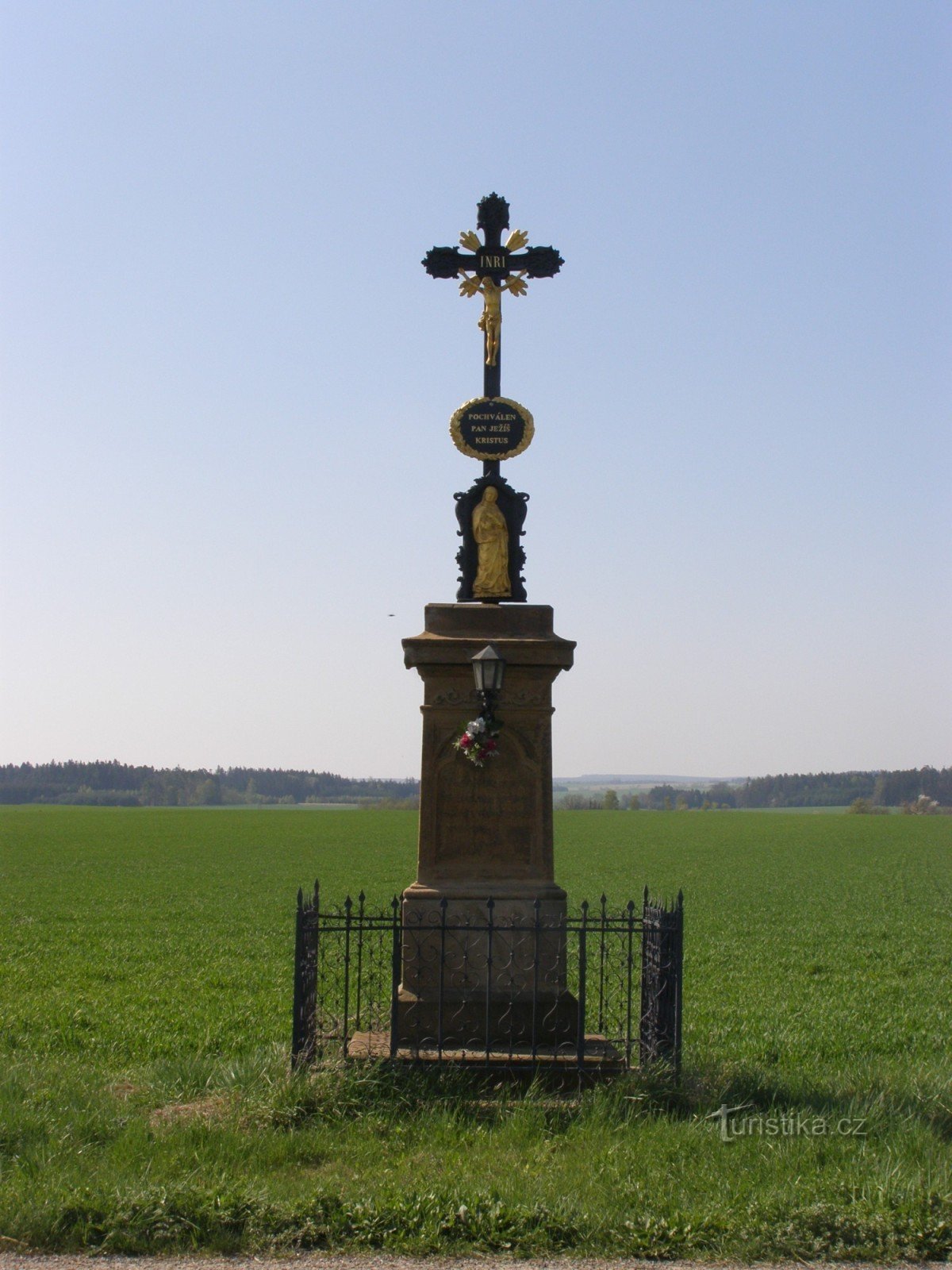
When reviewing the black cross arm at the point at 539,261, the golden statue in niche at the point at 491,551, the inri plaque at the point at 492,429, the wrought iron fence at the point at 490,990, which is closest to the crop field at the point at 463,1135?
the wrought iron fence at the point at 490,990

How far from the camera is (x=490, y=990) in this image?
8414mm

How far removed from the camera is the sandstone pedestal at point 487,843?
8688 mm

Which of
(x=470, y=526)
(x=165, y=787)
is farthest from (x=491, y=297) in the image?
(x=165, y=787)

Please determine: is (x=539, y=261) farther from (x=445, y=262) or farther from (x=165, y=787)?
(x=165, y=787)

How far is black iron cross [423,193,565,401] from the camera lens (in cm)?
1014

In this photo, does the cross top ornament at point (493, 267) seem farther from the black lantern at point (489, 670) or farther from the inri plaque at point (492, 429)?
the black lantern at point (489, 670)

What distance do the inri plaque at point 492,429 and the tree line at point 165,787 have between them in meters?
117

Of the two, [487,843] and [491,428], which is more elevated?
[491,428]

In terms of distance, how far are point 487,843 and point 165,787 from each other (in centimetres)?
13582

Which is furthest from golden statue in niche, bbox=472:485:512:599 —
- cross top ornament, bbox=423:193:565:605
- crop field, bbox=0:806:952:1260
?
crop field, bbox=0:806:952:1260

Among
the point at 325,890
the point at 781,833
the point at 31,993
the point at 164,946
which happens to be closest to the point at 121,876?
the point at 325,890

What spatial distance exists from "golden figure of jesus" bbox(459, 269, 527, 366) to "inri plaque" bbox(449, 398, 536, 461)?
0.50 metres

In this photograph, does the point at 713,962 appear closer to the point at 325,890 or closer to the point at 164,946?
the point at 164,946

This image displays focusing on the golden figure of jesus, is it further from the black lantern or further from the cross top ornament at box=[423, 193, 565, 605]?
the black lantern
